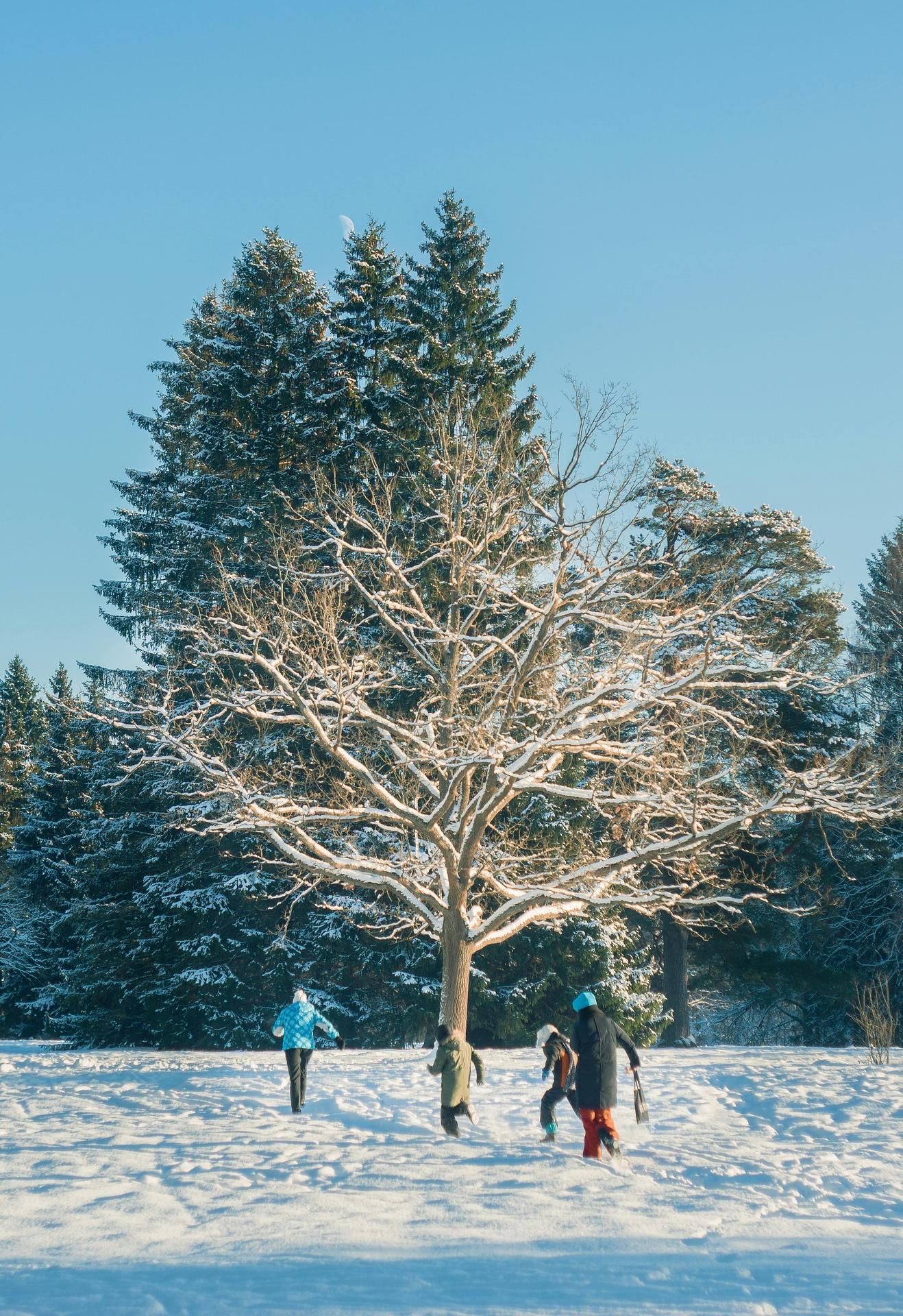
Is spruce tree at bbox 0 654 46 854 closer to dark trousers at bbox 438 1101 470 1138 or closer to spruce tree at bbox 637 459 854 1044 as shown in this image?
spruce tree at bbox 637 459 854 1044

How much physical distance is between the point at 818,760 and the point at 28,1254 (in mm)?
16782

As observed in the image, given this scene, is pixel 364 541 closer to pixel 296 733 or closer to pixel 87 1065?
pixel 296 733

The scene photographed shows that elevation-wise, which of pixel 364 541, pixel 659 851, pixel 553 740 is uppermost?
pixel 364 541

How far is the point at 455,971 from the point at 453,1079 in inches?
186

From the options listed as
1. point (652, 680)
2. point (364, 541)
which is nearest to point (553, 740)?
point (652, 680)

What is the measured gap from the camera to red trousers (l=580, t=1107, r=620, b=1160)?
9.91 m

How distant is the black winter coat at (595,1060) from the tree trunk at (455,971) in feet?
20.3

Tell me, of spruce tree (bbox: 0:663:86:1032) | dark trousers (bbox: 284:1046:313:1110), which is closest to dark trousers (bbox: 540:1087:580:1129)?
dark trousers (bbox: 284:1046:313:1110)

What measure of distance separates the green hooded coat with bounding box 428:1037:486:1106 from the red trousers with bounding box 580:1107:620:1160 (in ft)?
5.95

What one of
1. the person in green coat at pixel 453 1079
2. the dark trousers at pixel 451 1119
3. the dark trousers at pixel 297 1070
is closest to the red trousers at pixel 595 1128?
the person in green coat at pixel 453 1079

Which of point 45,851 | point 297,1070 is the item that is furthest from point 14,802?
point 297,1070

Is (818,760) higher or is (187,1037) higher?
(818,760)

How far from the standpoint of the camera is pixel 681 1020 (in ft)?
89.7

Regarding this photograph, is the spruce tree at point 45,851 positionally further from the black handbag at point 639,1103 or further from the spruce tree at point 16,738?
the black handbag at point 639,1103
